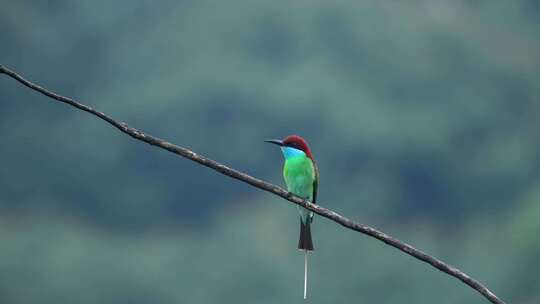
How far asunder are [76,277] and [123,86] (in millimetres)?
9540

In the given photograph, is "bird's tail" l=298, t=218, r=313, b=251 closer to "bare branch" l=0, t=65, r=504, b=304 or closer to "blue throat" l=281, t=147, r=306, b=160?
"blue throat" l=281, t=147, r=306, b=160

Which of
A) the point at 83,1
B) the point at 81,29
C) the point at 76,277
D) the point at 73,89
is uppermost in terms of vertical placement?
the point at 83,1

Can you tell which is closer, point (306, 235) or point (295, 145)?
point (306, 235)

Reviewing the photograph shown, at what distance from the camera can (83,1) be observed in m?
36.1

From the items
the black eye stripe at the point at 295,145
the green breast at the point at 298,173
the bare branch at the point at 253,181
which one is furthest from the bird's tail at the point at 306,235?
the bare branch at the point at 253,181

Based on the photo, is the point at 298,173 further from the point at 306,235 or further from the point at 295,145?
the point at 306,235

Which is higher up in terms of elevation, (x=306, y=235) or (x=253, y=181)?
(x=306, y=235)

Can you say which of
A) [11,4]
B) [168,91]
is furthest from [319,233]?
[11,4]

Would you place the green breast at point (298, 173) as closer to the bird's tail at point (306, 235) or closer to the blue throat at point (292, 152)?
the blue throat at point (292, 152)

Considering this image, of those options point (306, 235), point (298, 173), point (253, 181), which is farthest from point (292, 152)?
point (253, 181)

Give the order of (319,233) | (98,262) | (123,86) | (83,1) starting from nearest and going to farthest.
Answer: (319,233)
(98,262)
(123,86)
(83,1)

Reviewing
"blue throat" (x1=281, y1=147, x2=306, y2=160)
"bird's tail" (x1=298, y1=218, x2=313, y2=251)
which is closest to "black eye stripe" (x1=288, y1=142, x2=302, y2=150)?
"blue throat" (x1=281, y1=147, x2=306, y2=160)

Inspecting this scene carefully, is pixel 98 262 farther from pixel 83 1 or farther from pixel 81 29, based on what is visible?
pixel 83 1

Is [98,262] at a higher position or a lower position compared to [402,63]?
lower
